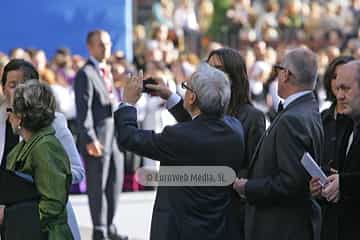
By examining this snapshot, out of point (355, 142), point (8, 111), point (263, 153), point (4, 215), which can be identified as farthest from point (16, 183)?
point (355, 142)

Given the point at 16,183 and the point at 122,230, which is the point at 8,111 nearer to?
the point at 16,183

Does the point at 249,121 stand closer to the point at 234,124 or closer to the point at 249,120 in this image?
the point at 249,120

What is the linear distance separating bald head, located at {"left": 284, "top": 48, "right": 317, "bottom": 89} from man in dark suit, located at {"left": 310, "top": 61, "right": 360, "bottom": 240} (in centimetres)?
24

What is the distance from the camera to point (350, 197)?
6.53m

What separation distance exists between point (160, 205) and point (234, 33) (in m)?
17.5

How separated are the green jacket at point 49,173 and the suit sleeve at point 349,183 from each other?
1.54m

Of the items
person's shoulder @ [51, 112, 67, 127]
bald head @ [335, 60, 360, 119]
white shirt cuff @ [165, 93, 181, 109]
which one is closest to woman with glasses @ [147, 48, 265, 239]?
white shirt cuff @ [165, 93, 181, 109]

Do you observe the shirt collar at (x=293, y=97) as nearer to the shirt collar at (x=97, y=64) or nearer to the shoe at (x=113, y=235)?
the shoe at (x=113, y=235)

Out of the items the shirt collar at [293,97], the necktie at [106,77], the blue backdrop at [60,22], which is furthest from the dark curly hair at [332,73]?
the blue backdrop at [60,22]

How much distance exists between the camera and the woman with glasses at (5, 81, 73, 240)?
6.34 m

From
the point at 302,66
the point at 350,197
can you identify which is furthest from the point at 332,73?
the point at 350,197

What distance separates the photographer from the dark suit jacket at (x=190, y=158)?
6.52m

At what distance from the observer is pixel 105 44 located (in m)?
11.8

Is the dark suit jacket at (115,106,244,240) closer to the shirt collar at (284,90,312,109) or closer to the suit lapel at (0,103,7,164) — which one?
the shirt collar at (284,90,312,109)
